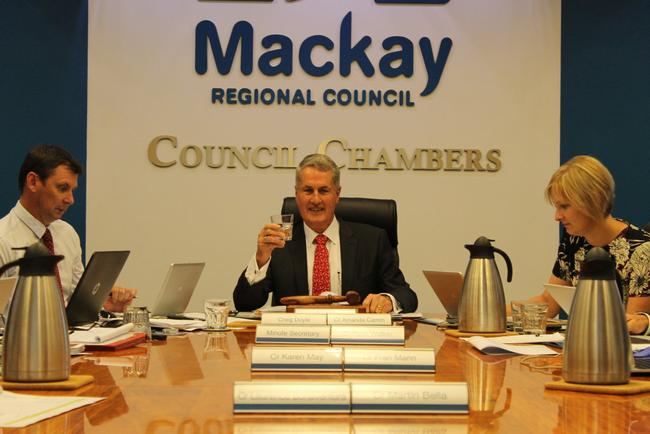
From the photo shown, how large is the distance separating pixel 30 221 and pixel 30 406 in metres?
2.59

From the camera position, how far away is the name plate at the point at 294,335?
96.4 inches

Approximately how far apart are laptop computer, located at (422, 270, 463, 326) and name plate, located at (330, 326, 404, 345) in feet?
2.87

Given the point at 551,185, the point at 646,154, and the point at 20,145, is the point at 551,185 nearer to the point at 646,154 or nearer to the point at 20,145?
the point at 646,154

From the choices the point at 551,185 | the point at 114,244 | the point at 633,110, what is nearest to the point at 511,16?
the point at 633,110

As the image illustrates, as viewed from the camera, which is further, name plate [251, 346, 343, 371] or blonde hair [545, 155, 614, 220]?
blonde hair [545, 155, 614, 220]

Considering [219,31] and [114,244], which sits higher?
[219,31]

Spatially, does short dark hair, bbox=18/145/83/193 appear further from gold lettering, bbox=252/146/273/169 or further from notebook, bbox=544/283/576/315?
notebook, bbox=544/283/576/315

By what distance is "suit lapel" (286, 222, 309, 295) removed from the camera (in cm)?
423

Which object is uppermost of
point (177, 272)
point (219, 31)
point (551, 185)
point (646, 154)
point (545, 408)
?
point (219, 31)

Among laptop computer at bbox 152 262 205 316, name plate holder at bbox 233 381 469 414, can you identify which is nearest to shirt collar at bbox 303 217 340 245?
laptop computer at bbox 152 262 205 316

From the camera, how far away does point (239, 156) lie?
18.8 ft

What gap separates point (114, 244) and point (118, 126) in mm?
783

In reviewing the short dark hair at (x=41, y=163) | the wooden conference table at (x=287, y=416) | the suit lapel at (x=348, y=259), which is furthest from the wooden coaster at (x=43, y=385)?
the suit lapel at (x=348, y=259)

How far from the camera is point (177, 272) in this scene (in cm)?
333
